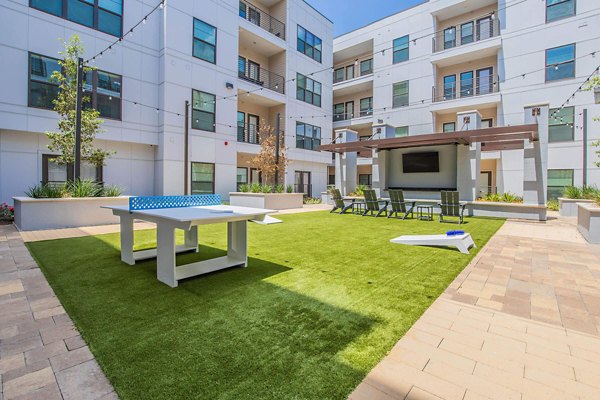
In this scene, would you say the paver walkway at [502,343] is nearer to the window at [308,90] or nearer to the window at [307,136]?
the window at [307,136]

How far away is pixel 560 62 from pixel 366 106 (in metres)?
12.4

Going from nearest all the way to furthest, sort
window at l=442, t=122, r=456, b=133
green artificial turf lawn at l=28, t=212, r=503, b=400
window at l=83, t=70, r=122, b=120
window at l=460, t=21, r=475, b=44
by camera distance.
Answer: green artificial turf lawn at l=28, t=212, r=503, b=400 → window at l=83, t=70, r=122, b=120 → window at l=460, t=21, r=475, b=44 → window at l=442, t=122, r=456, b=133

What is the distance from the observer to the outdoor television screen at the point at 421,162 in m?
14.4

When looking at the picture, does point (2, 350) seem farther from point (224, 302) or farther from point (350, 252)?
point (350, 252)

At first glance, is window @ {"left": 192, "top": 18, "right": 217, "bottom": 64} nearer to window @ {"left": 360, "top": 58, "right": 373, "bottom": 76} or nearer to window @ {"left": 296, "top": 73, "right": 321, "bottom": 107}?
window @ {"left": 296, "top": 73, "right": 321, "bottom": 107}

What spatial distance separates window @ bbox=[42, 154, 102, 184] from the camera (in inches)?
440

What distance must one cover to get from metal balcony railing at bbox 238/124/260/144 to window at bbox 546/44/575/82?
1614 centimetres

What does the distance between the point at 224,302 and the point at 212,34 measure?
50.8 feet

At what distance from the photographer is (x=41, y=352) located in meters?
2.32

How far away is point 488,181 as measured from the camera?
19.5 metres

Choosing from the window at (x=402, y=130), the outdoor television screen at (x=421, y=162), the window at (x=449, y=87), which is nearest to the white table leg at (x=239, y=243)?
the outdoor television screen at (x=421, y=162)

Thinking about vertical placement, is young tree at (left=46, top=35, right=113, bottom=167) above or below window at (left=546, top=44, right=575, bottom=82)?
below

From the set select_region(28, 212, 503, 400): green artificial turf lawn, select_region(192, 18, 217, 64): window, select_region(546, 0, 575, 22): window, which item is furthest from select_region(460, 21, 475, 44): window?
select_region(28, 212, 503, 400): green artificial turf lawn

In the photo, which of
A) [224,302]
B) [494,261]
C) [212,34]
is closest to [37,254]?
[224,302]
